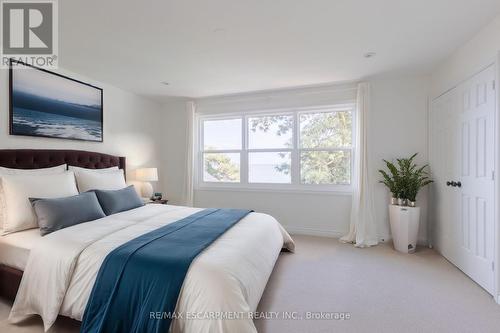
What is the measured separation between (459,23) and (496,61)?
465 mm

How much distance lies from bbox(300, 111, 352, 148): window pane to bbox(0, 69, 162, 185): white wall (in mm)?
2848

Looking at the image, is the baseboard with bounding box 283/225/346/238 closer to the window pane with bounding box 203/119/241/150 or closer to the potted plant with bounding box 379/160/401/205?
the potted plant with bounding box 379/160/401/205

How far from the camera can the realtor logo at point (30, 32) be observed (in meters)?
1.93

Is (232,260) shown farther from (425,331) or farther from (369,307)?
(425,331)

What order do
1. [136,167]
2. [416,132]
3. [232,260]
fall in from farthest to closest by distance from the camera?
[136,167] < [416,132] < [232,260]

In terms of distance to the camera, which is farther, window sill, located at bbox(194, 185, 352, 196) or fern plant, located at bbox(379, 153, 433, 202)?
window sill, located at bbox(194, 185, 352, 196)

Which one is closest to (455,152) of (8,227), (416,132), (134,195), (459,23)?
(416,132)

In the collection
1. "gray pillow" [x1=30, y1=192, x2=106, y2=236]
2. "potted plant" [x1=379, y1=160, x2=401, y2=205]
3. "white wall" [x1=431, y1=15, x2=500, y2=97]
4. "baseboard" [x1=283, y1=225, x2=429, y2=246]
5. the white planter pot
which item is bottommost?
"baseboard" [x1=283, y1=225, x2=429, y2=246]

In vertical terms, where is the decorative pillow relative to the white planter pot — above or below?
above

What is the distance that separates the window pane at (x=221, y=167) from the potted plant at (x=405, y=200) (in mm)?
2459

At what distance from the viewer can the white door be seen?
7.30ft

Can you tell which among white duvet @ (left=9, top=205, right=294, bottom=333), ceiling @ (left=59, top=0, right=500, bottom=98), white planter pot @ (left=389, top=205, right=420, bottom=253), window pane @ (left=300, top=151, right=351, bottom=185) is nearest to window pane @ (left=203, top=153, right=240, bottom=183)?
window pane @ (left=300, top=151, right=351, bottom=185)

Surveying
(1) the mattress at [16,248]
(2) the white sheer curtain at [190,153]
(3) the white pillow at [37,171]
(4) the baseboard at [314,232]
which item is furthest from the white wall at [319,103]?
(1) the mattress at [16,248]

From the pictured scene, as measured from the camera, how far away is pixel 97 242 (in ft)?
5.96
